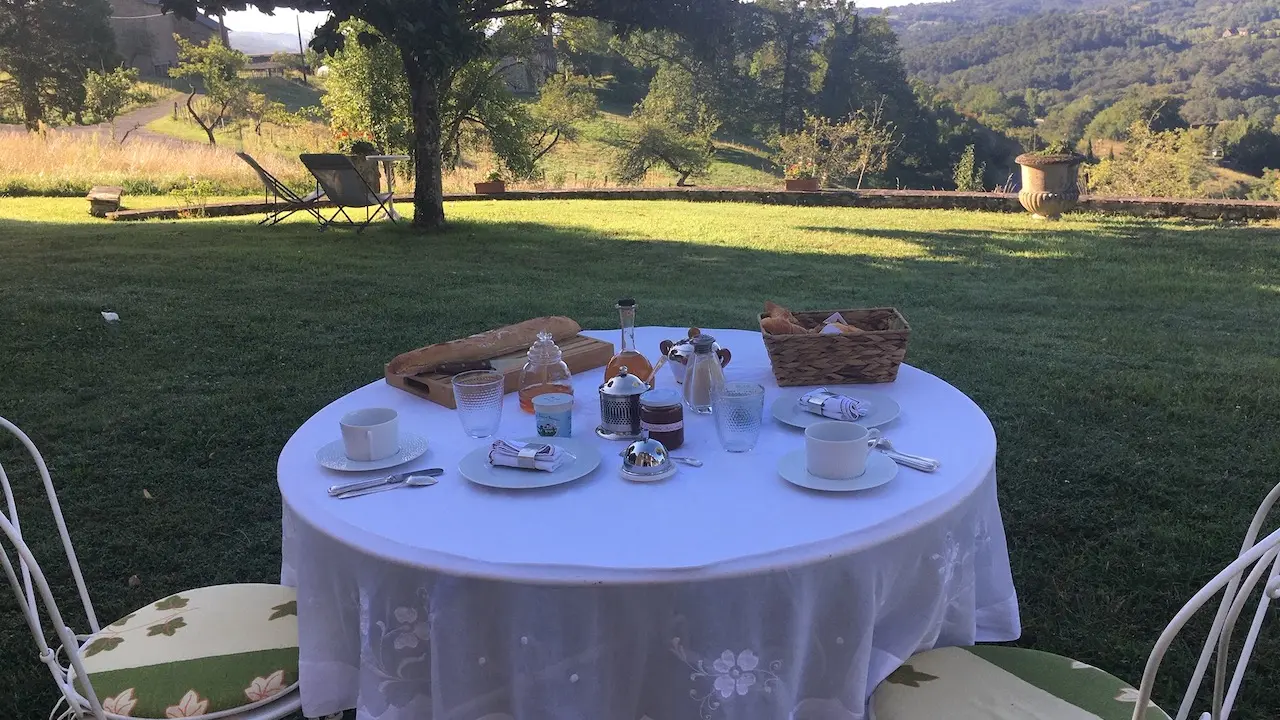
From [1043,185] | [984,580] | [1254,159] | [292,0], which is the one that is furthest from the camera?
[1254,159]

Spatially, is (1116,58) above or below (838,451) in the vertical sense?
above

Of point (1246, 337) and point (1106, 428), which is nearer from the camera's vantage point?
point (1106, 428)

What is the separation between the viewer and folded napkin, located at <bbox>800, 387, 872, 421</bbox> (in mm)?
1546

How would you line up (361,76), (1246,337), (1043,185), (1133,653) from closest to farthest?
(1133,653) < (1246,337) < (1043,185) < (361,76)

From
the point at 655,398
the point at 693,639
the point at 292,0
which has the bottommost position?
the point at 693,639

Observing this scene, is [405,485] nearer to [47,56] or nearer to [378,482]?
[378,482]

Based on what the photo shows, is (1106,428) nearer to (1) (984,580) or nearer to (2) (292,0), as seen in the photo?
(1) (984,580)

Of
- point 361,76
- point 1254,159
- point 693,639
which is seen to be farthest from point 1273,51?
point 693,639

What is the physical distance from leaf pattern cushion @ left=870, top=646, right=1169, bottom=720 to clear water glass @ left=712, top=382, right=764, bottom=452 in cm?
45

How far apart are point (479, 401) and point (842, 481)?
664 millimetres

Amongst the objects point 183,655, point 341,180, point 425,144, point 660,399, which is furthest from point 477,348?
point 341,180

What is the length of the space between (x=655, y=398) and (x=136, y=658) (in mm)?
1018

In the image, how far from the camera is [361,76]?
12367 millimetres

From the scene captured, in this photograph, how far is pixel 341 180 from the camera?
8.42 meters
